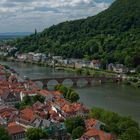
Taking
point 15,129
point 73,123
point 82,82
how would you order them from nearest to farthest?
point 15,129, point 73,123, point 82,82

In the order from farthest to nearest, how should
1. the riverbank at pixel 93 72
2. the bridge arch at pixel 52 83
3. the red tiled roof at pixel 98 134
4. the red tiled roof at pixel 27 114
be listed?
the riverbank at pixel 93 72 → the bridge arch at pixel 52 83 → the red tiled roof at pixel 27 114 → the red tiled roof at pixel 98 134

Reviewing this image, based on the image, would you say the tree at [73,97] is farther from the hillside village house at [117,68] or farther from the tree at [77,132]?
the hillside village house at [117,68]

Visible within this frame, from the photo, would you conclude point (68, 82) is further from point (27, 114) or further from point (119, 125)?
point (119, 125)

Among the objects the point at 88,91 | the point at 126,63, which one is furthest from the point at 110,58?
the point at 88,91

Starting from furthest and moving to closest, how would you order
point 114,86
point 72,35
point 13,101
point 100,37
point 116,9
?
point 116,9, point 72,35, point 100,37, point 114,86, point 13,101

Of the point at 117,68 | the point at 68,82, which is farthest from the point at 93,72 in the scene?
the point at 68,82

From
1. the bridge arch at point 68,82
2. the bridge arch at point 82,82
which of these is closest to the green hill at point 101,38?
the bridge arch at point 82,82

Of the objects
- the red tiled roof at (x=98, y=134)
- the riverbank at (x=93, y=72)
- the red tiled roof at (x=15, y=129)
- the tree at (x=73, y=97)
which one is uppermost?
the red tiled roof at (x=98, y=134)

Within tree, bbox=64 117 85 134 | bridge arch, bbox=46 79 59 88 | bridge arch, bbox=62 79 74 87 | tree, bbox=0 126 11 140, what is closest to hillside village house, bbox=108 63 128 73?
bridge arch, bbox=62 79 74 87

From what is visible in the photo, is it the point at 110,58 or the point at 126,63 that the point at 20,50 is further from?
the point at 126,63
